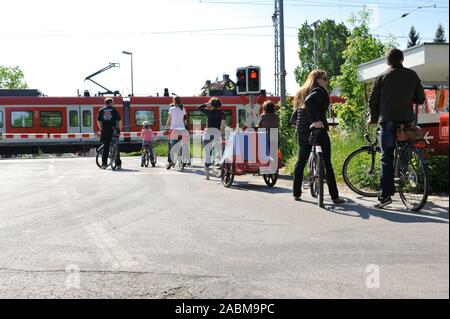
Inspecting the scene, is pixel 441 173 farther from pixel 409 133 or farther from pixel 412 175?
pixel 412 175

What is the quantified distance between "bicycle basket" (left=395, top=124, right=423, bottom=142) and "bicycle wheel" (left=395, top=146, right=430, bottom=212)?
459 mm

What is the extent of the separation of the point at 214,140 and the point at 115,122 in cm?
429

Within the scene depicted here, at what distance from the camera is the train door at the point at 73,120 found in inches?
1168

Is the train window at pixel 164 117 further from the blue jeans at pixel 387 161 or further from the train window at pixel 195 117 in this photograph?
the blue jeans at pixel 387 161

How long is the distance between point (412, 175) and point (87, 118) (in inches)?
1055

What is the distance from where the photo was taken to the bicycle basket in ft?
13.8

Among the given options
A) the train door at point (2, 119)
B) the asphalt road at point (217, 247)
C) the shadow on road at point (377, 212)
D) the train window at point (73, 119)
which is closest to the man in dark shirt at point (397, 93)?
the asphalt road at point (217, 247)

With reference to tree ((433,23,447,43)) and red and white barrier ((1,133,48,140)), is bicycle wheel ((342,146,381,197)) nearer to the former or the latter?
tree ((433,23,447,43))

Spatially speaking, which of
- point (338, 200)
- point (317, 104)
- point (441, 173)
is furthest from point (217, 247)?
point (441, 173)

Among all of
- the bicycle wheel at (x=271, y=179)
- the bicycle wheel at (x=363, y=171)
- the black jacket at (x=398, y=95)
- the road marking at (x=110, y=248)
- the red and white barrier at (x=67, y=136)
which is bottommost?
the road marking at (x=110, y=248)

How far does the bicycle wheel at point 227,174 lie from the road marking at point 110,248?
140 inches

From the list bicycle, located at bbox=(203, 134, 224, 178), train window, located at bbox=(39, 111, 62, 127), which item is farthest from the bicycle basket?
train window, located at bbox=(39, 111, 62, 127)

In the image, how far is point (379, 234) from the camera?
15.1ft
